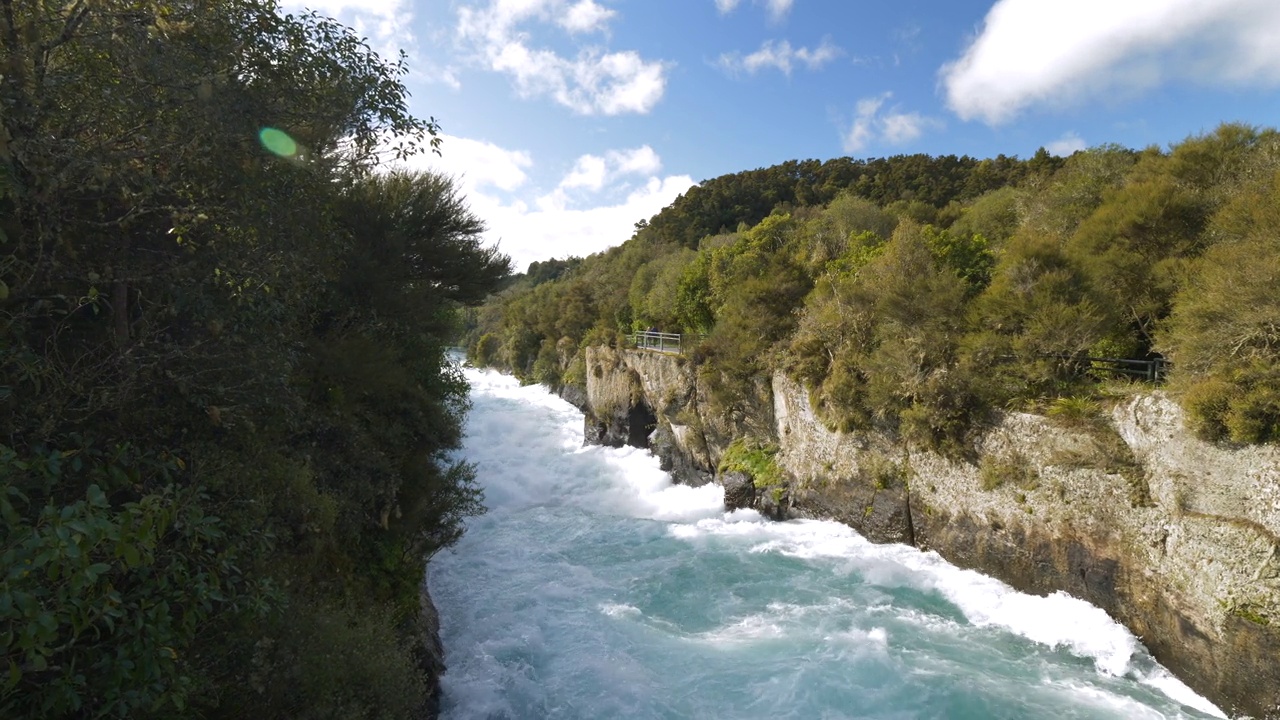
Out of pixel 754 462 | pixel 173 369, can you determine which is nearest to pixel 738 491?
pixel 754 462

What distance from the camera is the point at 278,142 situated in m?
5.20

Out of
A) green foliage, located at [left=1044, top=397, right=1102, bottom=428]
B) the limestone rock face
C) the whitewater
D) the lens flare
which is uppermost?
the lens flare

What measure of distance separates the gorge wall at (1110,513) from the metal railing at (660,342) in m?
8.48

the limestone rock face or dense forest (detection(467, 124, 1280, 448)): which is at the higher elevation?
dense forest (detection(467, 124, 1280, 448))

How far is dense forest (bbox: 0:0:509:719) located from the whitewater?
351cm

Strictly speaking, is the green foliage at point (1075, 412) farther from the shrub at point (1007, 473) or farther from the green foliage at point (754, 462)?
the green foliage at point (754, 462)

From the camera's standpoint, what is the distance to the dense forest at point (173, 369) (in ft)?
8.77

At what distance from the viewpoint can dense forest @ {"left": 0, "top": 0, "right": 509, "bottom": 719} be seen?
8.77 feet

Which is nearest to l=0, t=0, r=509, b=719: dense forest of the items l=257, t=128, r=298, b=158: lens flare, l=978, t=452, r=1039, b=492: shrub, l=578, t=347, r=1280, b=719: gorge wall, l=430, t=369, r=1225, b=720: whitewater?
l=257, t=128, r=298, b=158: lens flare

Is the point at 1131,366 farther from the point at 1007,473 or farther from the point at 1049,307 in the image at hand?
the point at 1007,473

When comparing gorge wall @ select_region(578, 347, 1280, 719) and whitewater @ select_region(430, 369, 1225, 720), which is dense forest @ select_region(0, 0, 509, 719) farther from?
gorge wall @ select_region(578, 347, 1280, 719)

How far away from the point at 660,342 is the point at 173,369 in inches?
840

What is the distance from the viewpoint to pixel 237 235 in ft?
15.3

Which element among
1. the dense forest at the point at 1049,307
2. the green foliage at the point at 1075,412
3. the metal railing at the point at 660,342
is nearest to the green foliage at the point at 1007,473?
the dense forest at the point at 1049,307
